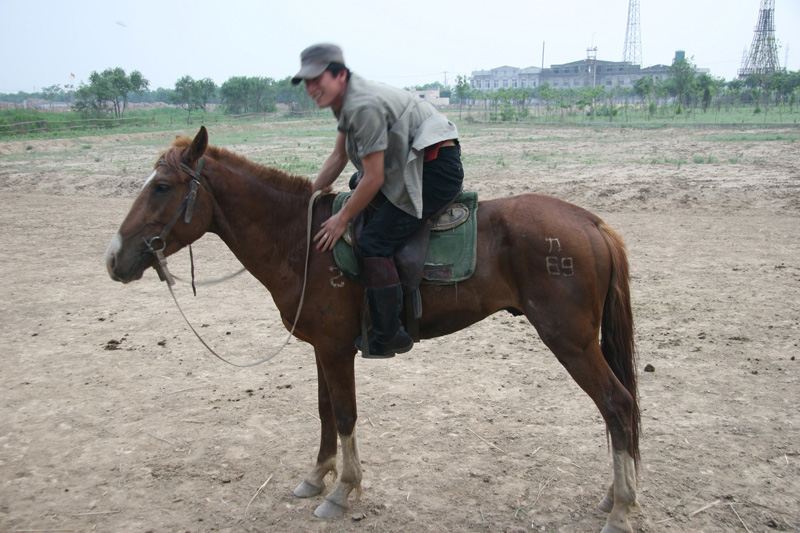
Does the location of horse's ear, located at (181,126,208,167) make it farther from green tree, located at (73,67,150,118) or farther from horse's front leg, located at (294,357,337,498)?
green tree, located at (73,67,150,118)

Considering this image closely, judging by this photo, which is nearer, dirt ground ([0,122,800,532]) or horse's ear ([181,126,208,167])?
horse's ear ([181,126,208,167])

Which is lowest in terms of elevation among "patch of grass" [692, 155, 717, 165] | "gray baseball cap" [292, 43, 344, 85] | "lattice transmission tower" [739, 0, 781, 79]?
"patch of grass" [692, 155, 717, 165]

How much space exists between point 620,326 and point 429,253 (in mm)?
1263

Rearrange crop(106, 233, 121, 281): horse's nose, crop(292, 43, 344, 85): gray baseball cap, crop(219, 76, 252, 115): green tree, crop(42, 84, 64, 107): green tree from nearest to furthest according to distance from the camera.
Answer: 1. crop(292, 43, 344, 85): gray baseball cap
2. crop(106, 233, 121, 281): horse's nose
3. crop(219, 76, 252, 115): green tree
4. crop(42, 84, 64, 107): green tree

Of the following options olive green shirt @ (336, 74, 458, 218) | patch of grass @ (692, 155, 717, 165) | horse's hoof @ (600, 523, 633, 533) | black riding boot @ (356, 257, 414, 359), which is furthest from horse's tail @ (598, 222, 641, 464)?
patch of grass @ (692, 155, 717, 165)

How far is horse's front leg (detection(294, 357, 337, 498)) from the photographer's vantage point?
3.90 meters

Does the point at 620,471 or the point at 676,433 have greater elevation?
the point at 620,471

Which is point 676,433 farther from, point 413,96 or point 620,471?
point 413,96

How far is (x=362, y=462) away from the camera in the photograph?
420 cm

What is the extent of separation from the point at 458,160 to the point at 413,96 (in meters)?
0.47

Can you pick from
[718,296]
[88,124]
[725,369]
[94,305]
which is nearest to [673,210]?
[718,296]

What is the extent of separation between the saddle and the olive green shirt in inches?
9.5

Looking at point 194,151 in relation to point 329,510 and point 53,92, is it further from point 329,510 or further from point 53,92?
point 53,92

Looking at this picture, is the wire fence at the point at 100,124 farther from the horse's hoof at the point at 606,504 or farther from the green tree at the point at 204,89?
→ the horse's hoof at the point at 606,504
